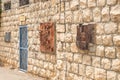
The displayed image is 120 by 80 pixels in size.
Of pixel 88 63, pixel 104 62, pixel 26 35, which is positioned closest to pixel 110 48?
pixel 104 62

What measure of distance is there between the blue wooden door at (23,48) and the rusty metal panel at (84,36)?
478 cm

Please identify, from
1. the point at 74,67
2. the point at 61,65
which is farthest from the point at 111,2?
the point at 61,65

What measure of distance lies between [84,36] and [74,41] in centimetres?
56

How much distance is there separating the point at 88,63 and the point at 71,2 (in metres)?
1.69

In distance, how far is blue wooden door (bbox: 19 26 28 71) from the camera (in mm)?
11598

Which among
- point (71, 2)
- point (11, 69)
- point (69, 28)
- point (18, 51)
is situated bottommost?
point (11, 69)

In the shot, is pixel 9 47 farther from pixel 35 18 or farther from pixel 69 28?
pixel 69 28

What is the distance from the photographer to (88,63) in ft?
22.2

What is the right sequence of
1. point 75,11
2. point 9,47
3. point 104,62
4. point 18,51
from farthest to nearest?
point 9,47 < point 18,51 < point 75,11 < point 104,62

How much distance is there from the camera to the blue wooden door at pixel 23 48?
11.6 metres

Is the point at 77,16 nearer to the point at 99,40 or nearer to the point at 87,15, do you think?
the point at 87,15

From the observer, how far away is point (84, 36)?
22.5ft

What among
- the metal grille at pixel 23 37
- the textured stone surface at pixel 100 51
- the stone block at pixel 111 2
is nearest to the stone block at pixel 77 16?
Result: the textured stone surface at pixel 100 51

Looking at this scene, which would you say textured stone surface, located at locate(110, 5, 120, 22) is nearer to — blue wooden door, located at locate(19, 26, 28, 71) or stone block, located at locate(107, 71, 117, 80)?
stone block, located at locate(107, 71, 117, 80)
